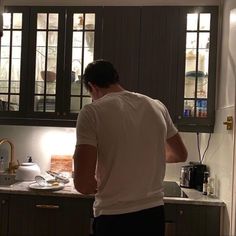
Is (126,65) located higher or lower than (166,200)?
higher

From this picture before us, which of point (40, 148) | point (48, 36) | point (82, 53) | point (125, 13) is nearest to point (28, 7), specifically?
point (48, 36)

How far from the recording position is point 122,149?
1.32 metres

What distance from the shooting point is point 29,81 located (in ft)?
8.78

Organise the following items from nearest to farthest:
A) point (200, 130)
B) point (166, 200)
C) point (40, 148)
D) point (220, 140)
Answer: point (166, 200) → point (220, 140) → point (200, 130) → point (40, 148)

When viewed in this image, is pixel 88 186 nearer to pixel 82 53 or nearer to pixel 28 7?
pixel 82 53

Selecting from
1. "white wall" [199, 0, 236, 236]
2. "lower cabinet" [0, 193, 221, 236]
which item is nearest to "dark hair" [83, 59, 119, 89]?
"white wall" [199, 0, 236, 236]

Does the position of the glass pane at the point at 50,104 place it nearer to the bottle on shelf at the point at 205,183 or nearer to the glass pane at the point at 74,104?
the glass pane at the point at 74,104

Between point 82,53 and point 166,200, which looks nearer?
point 166,200

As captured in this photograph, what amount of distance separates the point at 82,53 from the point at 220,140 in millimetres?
1201

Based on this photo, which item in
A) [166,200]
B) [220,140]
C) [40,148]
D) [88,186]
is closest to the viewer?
[88,186]

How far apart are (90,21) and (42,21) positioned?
14.8 inches

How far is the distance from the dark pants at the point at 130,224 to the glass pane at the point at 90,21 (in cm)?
167

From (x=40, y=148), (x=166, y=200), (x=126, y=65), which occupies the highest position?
(x=126, y=65)

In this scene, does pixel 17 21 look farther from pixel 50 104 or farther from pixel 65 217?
pixel 65 217
